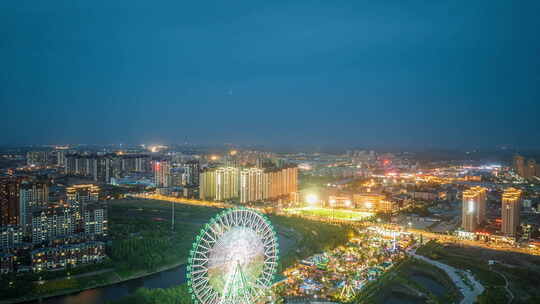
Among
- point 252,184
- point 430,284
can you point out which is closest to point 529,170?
point 252,184

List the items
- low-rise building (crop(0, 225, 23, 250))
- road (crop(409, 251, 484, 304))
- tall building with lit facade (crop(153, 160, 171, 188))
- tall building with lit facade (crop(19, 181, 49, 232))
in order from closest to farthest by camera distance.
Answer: road (crop(409, 251, 484, 304)) < low-rise building (crop(0, 225, 23, 250)) < tall building with lit facade (crop(19, 181, 49, 232)) < tall building with lit facade (crop(153, 160, 171, 188))

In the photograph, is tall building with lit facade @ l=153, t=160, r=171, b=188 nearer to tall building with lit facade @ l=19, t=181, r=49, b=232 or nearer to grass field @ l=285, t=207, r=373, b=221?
grass field @ l=285, t=207, r=373, b=221

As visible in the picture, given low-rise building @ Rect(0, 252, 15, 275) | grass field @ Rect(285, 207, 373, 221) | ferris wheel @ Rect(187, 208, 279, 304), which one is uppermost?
ferris wheel @ Rect(187, 208, 279, 304)

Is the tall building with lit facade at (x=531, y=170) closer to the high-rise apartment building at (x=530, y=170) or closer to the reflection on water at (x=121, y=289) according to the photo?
the high-rise apartment building at (x=530, y=170)

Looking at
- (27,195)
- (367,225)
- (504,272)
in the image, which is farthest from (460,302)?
(27,195)

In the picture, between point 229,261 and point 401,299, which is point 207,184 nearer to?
point 401,299

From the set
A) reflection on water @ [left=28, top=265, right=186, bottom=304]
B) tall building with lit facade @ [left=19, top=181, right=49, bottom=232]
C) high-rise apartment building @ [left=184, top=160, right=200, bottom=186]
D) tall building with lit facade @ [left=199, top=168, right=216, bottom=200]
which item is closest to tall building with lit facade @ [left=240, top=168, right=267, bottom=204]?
tall building with lit facade @ [left=199, top=168, right=216, bottom=200]
